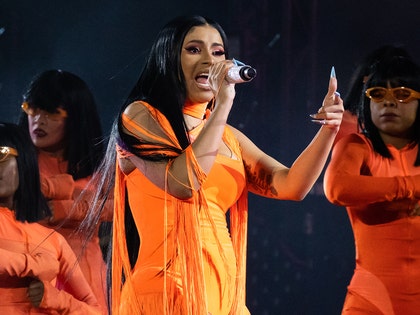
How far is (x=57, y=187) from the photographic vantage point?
Result: 420 centimetres

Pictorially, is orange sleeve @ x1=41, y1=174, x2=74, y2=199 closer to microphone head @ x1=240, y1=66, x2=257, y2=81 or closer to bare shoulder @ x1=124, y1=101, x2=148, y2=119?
bare shoulder @ x1=124, y1=101, x2=148, y2=119

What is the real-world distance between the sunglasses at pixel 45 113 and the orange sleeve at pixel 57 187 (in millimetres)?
357

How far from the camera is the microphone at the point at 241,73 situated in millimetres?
2256

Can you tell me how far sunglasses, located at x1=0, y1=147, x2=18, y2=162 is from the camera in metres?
3.83

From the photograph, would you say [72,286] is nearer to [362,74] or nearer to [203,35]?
[362,74]

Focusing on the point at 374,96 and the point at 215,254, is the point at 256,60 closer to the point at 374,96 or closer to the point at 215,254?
the point at 374,96

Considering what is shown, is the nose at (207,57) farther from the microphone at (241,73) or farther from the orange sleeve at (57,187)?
the orange sleeve at (57,187)

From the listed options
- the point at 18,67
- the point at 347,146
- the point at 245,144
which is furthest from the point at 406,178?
the point at 18,67

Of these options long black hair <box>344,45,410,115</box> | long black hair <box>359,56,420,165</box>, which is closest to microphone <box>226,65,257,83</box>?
long black hair <box>359,56,420,165</box>

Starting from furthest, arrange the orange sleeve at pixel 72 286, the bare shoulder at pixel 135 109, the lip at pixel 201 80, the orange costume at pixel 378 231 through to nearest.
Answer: the orange sleeve at pixel 72 286
the orange costume at pixel 378 231
the lip at pixel 201 80
the bare shoulder at pixel 135 109

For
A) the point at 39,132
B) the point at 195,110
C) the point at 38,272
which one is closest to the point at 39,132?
the point at 39,132

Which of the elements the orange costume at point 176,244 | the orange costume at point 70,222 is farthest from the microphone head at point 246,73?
the orange costume at point 70,222

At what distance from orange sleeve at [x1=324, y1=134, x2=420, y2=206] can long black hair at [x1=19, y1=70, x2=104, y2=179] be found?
1.41m

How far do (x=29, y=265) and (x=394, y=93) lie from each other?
1.60 metres
